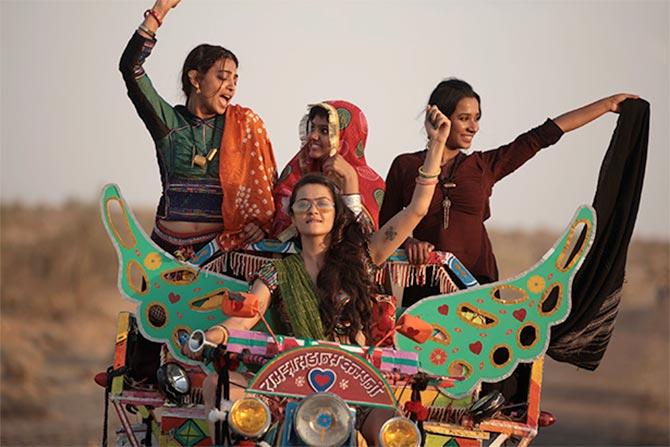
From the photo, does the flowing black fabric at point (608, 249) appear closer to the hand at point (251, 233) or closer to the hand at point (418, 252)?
the hand at point (418, 252)

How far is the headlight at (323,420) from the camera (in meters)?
7.73

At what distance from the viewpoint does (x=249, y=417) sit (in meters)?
7.83

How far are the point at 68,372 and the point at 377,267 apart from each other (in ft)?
52.9

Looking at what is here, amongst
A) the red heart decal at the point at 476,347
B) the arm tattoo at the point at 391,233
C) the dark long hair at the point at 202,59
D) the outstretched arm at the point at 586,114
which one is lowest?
the red heart decal at the point at 476,347

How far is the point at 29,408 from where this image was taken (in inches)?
913

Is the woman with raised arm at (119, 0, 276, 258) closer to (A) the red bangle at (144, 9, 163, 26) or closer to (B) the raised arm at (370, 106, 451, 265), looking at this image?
(A) the red bangle at (144, 9, 163, 26)

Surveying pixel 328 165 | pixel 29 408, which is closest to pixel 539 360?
pixel 328 165

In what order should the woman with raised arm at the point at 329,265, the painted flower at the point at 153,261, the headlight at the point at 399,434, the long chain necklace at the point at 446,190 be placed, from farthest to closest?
1. the long chain necklace at the point at 446,190
2. the painted flower at the point at 153,261
3. the woman with raised arm at the point at 329,265
4. the headlight at the point at 399,434

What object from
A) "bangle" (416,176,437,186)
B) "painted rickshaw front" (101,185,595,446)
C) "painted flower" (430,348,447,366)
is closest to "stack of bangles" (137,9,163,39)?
"painted rickshaw front" (101,185,595,446)

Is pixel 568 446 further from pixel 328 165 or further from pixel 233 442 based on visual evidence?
pixel 233 442

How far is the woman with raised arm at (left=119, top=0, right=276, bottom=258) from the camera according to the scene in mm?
9930

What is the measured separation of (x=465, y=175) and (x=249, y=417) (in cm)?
285

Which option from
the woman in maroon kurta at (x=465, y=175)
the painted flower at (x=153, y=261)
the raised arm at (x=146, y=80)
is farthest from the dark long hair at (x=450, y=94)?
the painted flower at (x=153, y=261)

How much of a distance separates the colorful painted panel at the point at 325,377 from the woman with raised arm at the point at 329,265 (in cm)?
49
